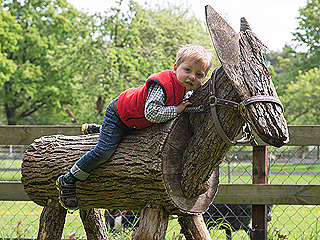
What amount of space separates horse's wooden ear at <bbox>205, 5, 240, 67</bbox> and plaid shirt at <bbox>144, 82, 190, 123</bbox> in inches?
19.7

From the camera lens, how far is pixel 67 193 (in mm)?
2822

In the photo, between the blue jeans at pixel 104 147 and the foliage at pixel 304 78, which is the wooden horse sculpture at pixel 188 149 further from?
the foliage at pixel 304 78

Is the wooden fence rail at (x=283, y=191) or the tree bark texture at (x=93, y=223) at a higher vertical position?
the wooden fence rail at (x=283, y=191)

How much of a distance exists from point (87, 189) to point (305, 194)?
88.8 inches

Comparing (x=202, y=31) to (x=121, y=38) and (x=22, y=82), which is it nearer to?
(x=121, y=38)

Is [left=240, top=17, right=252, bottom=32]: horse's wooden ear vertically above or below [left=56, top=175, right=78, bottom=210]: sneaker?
above

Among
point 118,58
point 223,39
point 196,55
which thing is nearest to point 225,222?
point 196,55

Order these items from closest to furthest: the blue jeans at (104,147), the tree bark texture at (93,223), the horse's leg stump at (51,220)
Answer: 1. the blue jeans at (104,147)
2. the horse's leg stump at (51,220)
3. the tree bark texture at (93,223)

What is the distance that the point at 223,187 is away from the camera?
12.3 ft

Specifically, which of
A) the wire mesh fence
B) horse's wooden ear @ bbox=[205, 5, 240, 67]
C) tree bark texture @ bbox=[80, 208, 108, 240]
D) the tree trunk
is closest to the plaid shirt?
the tree trunk

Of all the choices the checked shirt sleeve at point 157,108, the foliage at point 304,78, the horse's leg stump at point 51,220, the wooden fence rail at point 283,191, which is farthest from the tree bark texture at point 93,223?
Answer: the foliage at point 304,78

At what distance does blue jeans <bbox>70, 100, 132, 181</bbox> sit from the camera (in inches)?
105

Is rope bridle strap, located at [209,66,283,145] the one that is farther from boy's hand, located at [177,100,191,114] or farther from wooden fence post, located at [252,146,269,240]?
wooden fence post, located at [252,146,269,240]

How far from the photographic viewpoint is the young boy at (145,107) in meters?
2.44
